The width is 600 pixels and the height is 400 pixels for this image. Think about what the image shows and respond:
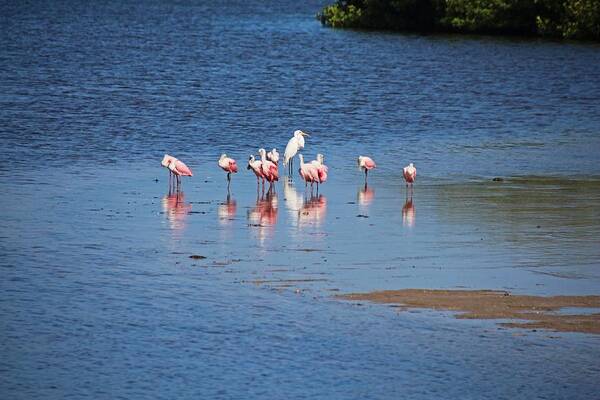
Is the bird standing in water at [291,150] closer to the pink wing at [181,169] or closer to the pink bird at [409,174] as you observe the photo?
the pink wing at [181,169]

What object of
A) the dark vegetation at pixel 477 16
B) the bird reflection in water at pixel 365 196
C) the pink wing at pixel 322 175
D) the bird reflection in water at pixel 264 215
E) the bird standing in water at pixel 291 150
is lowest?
the bird reflection in water at pixel 264 215

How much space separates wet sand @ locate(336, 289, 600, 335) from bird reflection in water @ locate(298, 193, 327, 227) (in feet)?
12.7

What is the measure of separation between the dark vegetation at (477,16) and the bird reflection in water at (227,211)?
40.3 m

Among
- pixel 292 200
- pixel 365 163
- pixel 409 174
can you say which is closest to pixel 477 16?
pixel 365 163

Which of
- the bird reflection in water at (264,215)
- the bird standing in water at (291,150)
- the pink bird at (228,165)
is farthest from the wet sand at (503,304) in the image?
the bird standing in water at (291,150)

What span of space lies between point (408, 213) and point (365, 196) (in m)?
1.60

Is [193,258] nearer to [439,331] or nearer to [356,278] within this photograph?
[356,278]

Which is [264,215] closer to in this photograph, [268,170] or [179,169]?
[268,170]

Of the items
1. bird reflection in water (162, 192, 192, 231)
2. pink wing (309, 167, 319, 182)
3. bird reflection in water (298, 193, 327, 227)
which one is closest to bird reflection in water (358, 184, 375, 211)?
bird reflection in water (298, 193, 327, 227)

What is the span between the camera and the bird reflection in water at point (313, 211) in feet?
57.1

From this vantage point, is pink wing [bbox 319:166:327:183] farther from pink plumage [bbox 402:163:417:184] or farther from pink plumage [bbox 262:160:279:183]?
pink plumage [bbox 402:163:417:184]

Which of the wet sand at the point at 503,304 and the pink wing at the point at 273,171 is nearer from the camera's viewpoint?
the wet sand at the point at 503,304

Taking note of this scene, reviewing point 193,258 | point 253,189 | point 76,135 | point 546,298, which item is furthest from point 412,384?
point 76,135

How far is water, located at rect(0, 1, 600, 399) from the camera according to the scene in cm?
1145
